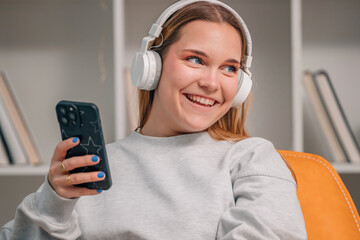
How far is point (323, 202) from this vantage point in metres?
1.04

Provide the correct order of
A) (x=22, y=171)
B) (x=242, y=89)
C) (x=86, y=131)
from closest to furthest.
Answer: (x=86, y=131)
(x=242, y=89)
(x=22, y=171)

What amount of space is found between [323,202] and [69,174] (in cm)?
57

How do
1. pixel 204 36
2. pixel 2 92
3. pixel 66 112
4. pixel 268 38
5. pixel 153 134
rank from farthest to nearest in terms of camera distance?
pixel 268 38 < pixel 2 92 < pixel 153 134 < pixel 204 36 < pixel 66 112

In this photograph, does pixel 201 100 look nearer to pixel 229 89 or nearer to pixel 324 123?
pixel 229 89

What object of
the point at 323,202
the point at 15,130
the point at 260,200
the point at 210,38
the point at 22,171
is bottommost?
the point at 22,171

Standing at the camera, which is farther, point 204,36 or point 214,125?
point 214,125

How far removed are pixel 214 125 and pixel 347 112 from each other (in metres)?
0.97

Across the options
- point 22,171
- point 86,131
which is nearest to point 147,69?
point 86,131

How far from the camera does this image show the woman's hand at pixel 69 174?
0.79 meters

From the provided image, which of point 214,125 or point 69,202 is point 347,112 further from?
point 69,202

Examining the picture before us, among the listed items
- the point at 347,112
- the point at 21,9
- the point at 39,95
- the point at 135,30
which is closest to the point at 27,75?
the point at 39,95

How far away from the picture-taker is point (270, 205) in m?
0.83

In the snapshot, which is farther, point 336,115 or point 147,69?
point 336,115

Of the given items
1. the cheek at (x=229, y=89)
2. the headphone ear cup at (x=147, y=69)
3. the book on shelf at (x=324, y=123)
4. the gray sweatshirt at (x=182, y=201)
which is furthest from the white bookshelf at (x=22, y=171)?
the book on shelf at (x=324, y=123)
